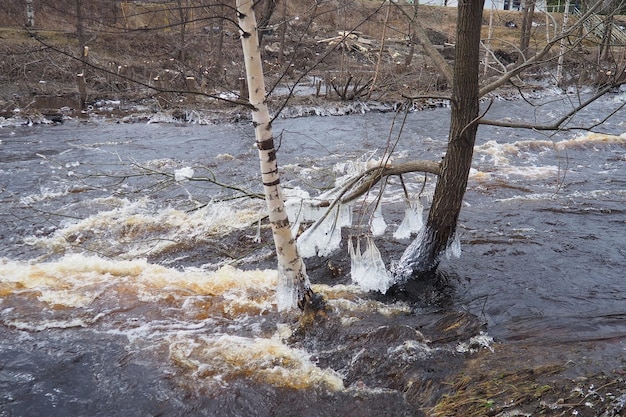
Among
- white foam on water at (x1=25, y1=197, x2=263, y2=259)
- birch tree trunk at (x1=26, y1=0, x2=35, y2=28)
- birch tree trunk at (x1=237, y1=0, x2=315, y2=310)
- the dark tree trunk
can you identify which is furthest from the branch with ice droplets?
birch tree trunk at (x1=26, y1=0, x2=35, y2=28)

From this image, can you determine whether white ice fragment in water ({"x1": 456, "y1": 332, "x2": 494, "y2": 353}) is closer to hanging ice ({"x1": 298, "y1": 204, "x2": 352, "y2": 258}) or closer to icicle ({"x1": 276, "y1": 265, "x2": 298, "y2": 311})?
icicle ({"x1": 276, "y1": 265, "x2": 298, "y2": 311})

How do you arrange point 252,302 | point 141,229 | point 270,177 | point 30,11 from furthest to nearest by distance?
point 30,11 → point 141,229 → point 252,302 → point 270,177

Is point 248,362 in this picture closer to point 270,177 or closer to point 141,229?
point 270,177

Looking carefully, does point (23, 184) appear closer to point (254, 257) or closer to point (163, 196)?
point (163, 196)

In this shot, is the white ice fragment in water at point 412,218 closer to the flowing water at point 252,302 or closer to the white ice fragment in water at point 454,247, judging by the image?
the flowing water at point 252,302

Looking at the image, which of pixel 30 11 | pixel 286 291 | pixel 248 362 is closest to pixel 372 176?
pixel 286 291

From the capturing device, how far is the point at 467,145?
5.38 meters

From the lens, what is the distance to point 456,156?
17.8 ft

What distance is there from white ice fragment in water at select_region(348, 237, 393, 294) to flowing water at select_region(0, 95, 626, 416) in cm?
18

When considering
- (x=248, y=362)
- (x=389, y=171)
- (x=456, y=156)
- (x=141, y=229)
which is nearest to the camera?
(x=248, y=362)

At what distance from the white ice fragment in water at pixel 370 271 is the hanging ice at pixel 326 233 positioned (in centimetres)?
51

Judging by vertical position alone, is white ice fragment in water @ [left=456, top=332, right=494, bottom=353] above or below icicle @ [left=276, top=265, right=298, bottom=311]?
below

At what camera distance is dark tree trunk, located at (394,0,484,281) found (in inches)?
199

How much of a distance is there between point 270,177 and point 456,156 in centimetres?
203
